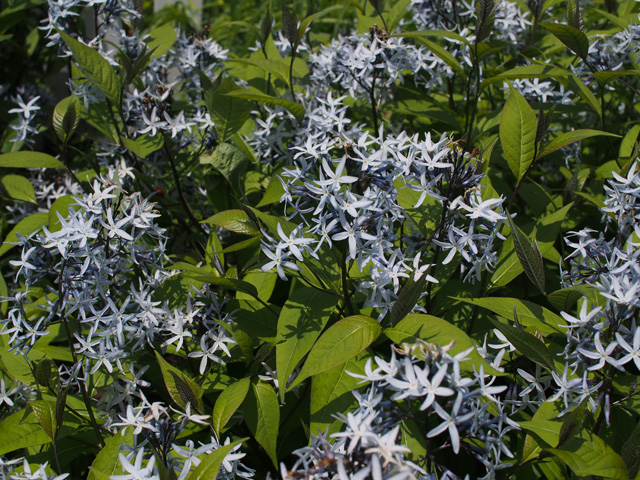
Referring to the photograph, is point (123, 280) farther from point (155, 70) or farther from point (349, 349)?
point (155, 70)

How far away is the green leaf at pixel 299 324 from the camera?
1515 millimetres

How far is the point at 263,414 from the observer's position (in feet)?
5.36

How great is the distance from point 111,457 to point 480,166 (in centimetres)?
133

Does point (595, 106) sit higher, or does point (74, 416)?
point (595, 106)

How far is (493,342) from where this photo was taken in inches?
70.8

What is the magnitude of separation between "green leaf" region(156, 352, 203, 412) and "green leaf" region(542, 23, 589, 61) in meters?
1.67

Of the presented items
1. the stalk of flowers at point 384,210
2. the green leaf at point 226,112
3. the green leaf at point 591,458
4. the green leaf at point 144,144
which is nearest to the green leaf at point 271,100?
the green leaf at point 226,112

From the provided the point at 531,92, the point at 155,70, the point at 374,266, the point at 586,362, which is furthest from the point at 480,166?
the point at 155,70

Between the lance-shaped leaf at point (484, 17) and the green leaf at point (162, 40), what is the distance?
1.46 m

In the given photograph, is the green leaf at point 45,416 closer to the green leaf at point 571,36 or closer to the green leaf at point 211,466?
the green leaf at point 211,466

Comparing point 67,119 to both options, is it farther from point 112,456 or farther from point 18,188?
point 112,456

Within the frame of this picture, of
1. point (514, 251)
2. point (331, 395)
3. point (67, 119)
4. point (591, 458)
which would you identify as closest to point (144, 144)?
point (67, 119)

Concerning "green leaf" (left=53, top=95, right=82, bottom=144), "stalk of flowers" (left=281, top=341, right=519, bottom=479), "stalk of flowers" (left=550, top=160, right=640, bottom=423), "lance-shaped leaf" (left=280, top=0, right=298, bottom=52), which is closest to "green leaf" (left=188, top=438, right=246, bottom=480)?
"stalk of flowers" (left=281, top=341, right=519, bottom=479)

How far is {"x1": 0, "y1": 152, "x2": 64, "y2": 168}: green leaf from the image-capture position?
7.60 ft
